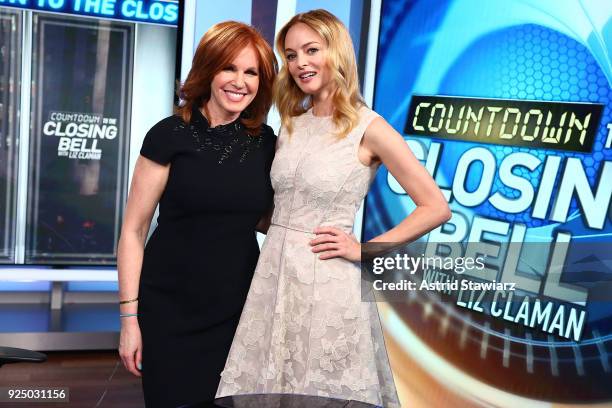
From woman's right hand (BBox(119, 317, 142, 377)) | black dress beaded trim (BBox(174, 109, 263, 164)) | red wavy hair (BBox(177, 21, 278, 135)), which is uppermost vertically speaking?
red wavy hair (BBox(177, 21, 278, 135))

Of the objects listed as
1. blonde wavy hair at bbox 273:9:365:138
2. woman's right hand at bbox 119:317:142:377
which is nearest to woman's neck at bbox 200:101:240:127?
blonde wavy hair at bbox 273:9:365:138

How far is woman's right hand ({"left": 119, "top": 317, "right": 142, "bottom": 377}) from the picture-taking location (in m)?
1.96

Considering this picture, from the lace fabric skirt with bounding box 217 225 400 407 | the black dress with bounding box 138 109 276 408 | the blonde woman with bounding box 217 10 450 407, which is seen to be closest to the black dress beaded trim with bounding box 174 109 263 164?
the black dress with bounding box 138 109 276 408

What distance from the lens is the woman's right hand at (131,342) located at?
6.43 ft

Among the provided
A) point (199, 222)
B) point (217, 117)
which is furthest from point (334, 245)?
point (217, 117)

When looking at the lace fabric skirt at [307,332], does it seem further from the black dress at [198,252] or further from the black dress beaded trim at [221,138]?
the black dress beaded trim at [221,138]

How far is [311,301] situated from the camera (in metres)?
1.84

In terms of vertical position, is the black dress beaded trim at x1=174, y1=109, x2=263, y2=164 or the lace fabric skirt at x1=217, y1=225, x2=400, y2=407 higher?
the black dress beaded trim at x1=174, y1=109, x2=263, y2=164

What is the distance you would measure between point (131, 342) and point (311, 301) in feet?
1.64

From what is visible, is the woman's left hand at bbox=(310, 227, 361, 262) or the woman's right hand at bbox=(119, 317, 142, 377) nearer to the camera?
the woman's left hand at bbox=(310, 227, 361, 262)

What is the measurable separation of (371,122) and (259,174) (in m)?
0.32

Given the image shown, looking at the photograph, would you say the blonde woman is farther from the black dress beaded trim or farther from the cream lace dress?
the black dress beaded trim

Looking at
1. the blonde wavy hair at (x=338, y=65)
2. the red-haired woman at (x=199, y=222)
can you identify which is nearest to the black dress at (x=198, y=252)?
the red-haired woman at (x=199, y=222)

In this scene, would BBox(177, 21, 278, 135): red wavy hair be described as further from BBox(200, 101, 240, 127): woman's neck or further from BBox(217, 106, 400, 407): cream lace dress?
BBox(217, 106, 400, 407): cream lace dress
